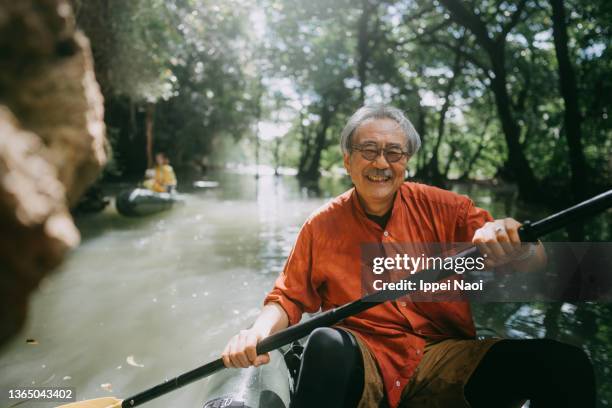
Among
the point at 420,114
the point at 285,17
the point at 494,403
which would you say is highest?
the point at 285,17

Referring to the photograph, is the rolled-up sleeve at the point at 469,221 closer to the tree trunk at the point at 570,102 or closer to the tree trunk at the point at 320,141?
the tree trunk at the point at 570,102

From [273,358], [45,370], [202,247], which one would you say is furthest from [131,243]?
[273,358]

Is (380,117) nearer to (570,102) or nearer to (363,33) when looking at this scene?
(570,102)

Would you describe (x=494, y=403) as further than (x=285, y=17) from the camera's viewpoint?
No

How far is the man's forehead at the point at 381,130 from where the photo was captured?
2.11 meters

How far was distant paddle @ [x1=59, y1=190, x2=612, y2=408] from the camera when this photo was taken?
4.96 ft

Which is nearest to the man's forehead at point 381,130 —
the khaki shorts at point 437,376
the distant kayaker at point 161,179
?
the khaki shorts at point 437,376

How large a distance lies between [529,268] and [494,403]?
0.64m

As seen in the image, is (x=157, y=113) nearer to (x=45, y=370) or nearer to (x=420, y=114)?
(x=420, y=114)

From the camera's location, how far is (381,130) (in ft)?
6.93

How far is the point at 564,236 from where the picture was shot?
8648mm

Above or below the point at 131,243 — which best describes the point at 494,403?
above

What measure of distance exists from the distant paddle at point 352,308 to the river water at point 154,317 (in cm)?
37

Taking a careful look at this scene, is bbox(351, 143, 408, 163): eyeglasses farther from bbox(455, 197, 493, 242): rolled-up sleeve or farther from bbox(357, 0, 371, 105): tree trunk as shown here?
bbox(357, 0, 371, 105): tree trunk
